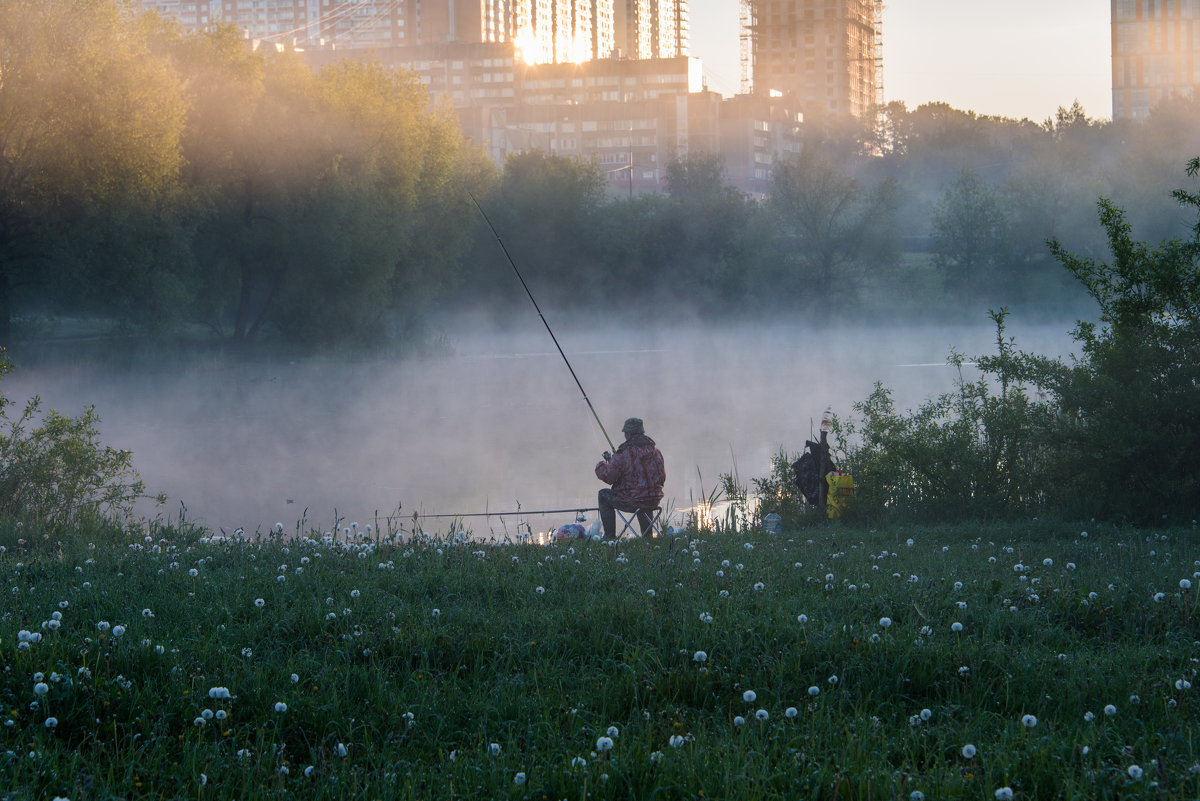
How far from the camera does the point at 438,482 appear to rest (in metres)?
16.6

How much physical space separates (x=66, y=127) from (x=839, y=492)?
809 inches

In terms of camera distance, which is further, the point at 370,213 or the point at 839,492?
the point at 370,213

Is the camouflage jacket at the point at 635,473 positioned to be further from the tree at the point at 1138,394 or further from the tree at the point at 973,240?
the tree at the point at 973,240

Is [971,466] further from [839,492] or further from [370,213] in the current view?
[370,213]

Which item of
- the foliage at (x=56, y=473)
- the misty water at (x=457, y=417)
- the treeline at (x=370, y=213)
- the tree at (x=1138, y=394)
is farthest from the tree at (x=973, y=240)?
the foliage at (x=56, y=473)

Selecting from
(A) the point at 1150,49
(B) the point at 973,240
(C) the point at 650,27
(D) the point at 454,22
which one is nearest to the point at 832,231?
(B) the point at 973,240

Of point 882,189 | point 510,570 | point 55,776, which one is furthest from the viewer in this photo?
point 882,189

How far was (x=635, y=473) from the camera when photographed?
10.2m

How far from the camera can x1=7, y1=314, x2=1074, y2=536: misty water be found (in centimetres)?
1534

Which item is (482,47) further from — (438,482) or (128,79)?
(438,482)

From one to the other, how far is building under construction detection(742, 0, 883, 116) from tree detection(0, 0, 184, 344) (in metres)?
139

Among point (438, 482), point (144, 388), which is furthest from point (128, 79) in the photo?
point (438, 482)

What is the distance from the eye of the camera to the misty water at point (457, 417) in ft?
50.3

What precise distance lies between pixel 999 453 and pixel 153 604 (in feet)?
25.0
